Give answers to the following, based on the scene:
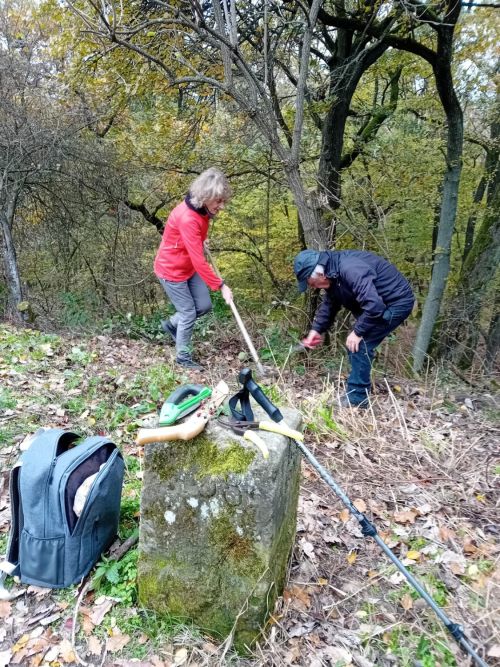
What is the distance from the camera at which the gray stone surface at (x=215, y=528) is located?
5.88 ft

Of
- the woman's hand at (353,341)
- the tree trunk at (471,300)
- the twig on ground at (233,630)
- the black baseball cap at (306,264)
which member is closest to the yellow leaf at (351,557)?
the twig on ground at (233,630)

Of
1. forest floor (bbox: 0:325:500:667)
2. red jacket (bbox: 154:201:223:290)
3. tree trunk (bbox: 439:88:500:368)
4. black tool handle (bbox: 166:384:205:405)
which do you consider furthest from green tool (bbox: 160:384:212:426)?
tree trunk (bbox: 439:88:500:368)

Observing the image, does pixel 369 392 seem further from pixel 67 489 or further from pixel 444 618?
pixel 67 489

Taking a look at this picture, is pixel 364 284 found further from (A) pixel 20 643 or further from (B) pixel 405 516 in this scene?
(A) pixel 20 643

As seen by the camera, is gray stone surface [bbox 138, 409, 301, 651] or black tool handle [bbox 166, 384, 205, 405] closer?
gray stone surface [bbox 138, 409, 301, 651]

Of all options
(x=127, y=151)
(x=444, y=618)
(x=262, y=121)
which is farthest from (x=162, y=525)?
(x=127, y=151)

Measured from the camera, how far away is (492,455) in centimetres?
345

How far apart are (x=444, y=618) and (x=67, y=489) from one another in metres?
1.80

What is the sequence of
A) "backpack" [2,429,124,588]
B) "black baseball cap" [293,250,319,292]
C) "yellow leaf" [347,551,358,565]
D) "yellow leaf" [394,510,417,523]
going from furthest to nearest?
"black baseball cap" [293,250,319,292]
"yellow leaf" [394,510,417,523]
"yellow leaf" [347,551,358,565]
"backpack" [2,429,124,588]

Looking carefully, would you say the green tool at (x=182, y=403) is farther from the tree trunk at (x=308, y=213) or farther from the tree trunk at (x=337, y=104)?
the tree trunk at (x=337, y=104)

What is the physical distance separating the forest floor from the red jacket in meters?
1.12

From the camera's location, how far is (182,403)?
1.95m

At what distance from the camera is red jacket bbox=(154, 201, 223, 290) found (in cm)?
437

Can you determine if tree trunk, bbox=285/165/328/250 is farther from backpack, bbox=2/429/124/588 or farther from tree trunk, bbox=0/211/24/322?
tree trunk, bbox=0/211/24/322
